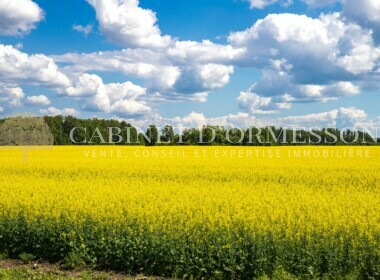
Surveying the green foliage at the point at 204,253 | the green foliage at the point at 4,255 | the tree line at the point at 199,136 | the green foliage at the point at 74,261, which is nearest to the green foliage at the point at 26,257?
the green foliage at the point at 204,253

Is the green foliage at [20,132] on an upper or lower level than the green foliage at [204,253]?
upper

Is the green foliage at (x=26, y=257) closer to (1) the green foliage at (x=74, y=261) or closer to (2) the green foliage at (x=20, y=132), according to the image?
(1) the green foliage at (x=74, y=261)

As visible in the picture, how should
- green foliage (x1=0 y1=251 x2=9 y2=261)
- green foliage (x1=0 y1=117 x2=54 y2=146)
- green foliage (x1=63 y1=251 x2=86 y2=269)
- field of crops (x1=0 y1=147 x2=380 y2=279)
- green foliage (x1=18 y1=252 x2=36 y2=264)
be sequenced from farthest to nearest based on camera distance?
1. green foliage (x1=0 y1=117 x2=54 y2=146)
2. green foliage (x1=0 y1=251 x2=9 y2=261)
3. green foliage (x1=18 y1=252 x2=36 y2=264)
4. green foliage (x1=63 y1=251 x2=86 y2=269)
5. field of crops (x1=0 y1=147 x2=380 y2=279)

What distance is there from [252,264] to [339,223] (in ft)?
8.76

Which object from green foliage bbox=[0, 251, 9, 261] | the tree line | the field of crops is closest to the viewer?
the field of crops

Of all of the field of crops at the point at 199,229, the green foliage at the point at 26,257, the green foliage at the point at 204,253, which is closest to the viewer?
the green foliage at the point at 204,253

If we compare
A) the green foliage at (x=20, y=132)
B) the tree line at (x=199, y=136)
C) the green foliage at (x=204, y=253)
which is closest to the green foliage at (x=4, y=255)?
the green foliage at (x=204, y=253)

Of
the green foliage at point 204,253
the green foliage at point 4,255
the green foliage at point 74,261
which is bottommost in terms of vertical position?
the green foliage at point 4,255

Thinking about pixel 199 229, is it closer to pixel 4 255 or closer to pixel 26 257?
pixel 26 257

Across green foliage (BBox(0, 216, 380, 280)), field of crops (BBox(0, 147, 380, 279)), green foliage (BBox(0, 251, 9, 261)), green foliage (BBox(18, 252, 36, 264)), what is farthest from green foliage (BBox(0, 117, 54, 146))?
green foliage (BBox(18, 252, 36, 264))

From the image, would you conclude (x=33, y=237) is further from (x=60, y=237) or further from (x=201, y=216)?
(x=201, y=216)

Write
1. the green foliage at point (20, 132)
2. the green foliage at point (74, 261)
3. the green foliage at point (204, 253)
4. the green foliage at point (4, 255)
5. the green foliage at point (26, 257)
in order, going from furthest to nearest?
the green foliage at point (20, 132) → the green foliage at point (4, 255) → the green foliage at point (26, 257) → the green foliage at point (74, 261) → the green foliage at point (204, 253)

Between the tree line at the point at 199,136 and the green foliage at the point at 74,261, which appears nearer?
the green foliage at the point at 74,261

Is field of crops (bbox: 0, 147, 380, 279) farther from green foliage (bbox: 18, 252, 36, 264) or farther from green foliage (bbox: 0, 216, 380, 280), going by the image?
green foliage (bbox: 18, 252, 36, 264)
